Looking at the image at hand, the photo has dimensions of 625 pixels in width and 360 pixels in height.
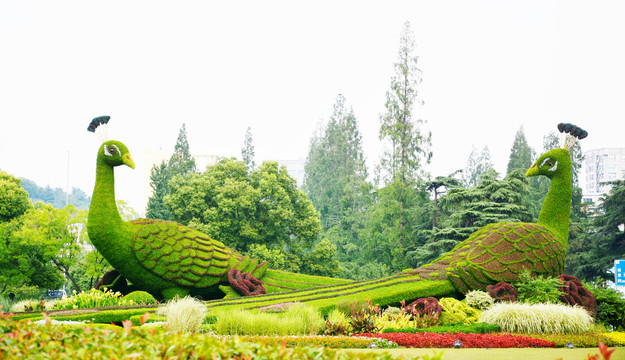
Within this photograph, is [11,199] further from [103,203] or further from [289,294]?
[289,294]

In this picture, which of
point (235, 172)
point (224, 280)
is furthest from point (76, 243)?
point (224, 280)

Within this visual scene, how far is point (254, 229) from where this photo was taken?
912 inches

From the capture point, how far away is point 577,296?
12.0m

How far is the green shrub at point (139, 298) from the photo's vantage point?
522 inches

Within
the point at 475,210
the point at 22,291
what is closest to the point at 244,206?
the point at 22,291

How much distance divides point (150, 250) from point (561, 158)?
40.7 ft

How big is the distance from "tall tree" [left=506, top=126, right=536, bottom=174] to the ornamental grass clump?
31.2 meters

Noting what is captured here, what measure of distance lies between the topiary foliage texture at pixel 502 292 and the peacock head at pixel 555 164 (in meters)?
4.21

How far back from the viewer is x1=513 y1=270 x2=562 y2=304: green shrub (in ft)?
37.8

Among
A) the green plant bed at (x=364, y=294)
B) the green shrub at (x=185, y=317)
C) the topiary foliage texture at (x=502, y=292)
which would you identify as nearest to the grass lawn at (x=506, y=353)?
the green shrub at (x=185, y=317)

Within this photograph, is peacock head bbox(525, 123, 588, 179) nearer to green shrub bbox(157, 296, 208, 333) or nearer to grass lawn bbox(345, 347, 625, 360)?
grass lawn bbox(345, 347, 625, 360)

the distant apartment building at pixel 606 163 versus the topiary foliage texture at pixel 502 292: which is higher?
the distant apartment building at pixel 606 163

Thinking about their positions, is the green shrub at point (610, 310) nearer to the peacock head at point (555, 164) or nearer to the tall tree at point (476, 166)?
the peacock head at point (555, 164)

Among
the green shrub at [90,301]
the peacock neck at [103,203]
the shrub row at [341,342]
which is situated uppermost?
the peacock neck at [103,203]
